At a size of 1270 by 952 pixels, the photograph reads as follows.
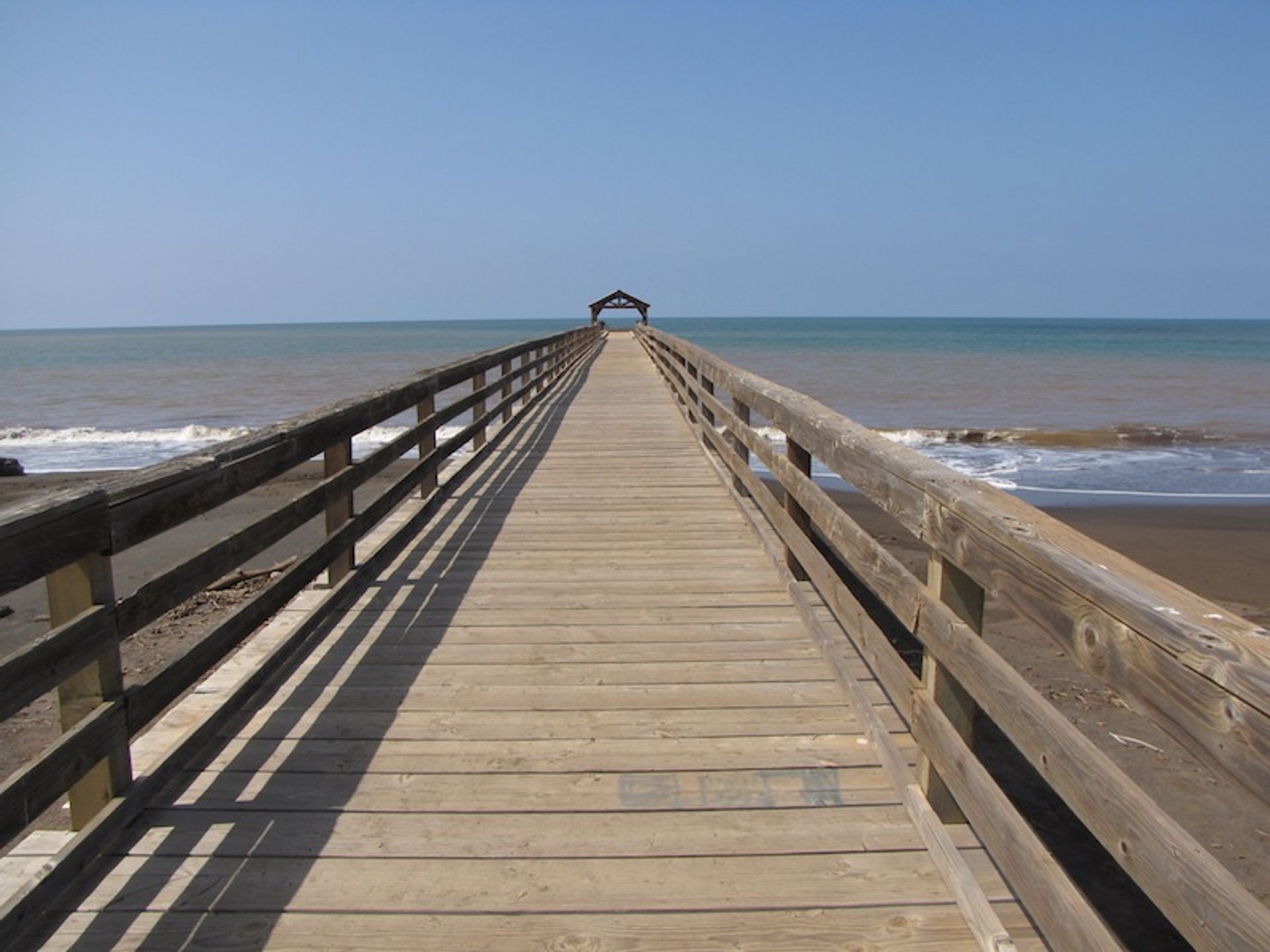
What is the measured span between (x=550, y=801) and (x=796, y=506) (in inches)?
80.1

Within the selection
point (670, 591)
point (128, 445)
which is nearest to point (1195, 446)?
point (670, 591)

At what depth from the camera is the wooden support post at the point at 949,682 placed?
216cm

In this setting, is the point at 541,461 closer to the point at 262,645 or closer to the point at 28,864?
the point at 262,645

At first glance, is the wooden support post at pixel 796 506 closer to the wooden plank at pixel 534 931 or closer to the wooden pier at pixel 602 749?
the wooden pier at pixel 602 749

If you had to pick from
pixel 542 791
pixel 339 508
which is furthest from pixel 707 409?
pixel 542 791

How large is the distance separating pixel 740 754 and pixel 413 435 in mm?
3300

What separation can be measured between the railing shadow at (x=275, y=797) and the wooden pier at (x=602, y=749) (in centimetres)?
1

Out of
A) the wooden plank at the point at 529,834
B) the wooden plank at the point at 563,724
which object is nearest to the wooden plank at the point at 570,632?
the wooden plank at the point at 563,724

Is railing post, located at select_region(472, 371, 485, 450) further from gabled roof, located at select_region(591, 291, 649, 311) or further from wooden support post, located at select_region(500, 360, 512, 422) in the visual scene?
gabled roof, located at select_region(591, 291, 649, 311)

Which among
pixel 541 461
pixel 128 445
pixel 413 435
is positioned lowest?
pixel 128 445

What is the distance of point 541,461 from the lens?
8.77 meters

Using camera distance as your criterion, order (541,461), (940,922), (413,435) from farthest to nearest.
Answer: (541,461) → (413,435) → (940,922)

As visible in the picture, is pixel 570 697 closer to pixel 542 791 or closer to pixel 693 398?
pixel 542 791

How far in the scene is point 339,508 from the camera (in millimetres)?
4234
